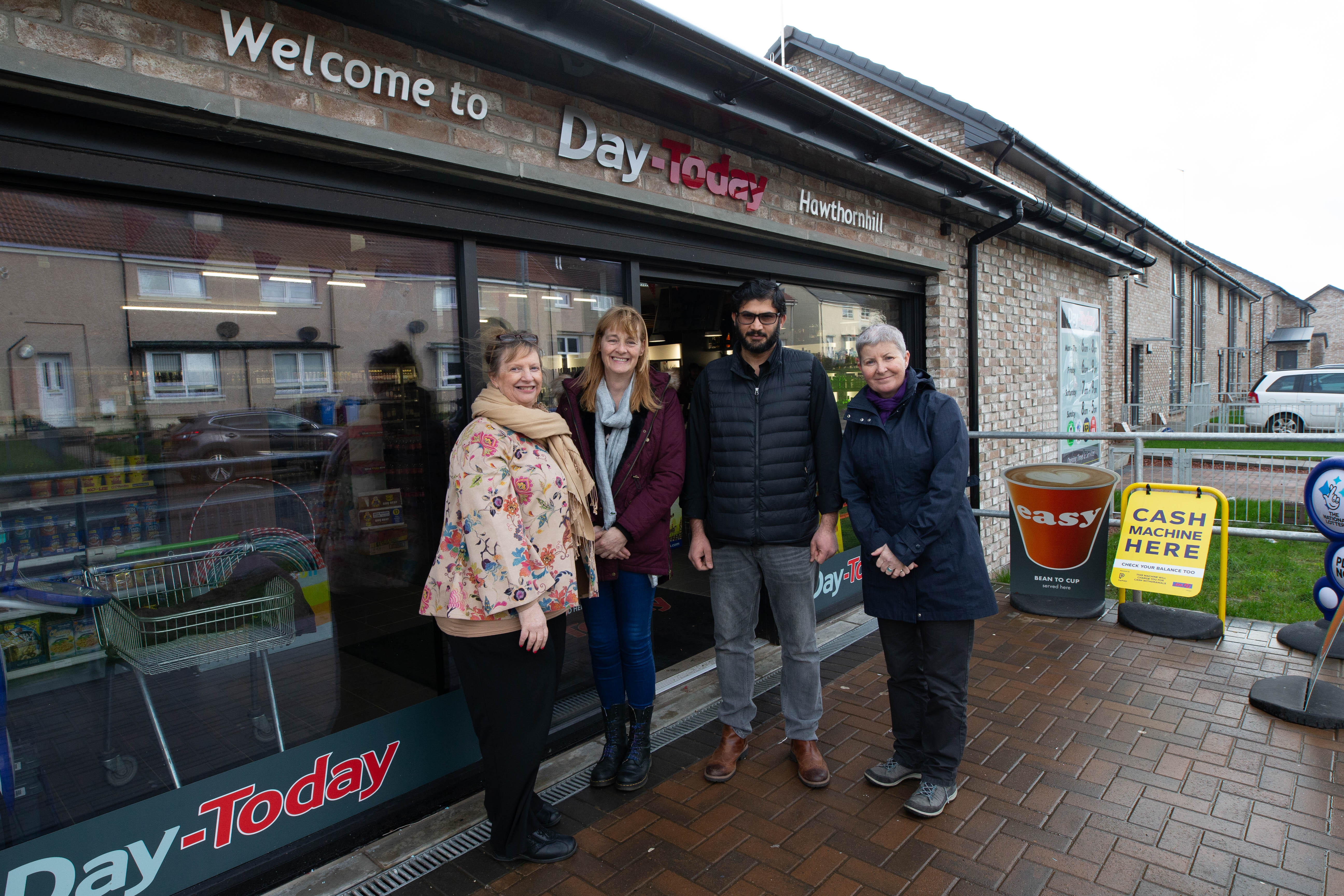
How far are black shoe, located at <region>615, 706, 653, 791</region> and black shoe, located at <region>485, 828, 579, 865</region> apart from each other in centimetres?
45

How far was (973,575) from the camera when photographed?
2842 mm

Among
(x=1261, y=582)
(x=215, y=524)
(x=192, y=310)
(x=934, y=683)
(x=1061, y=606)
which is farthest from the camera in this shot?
(x=1261, y=582)

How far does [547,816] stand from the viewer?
280cm

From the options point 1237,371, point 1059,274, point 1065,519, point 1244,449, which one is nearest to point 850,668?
point 1065,519

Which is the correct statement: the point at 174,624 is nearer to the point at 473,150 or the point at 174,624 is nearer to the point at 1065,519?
the point at 473,150

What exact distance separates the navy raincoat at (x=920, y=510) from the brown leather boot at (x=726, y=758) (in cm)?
86

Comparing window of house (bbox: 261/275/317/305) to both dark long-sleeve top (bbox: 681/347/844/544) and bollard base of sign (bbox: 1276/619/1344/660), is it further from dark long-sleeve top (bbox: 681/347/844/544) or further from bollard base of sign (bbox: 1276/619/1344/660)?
bollard base of sign (bbox: 1276/619/1344/660)

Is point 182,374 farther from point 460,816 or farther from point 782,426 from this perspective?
point 782,426

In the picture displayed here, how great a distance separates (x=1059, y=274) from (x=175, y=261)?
8850 millimetres

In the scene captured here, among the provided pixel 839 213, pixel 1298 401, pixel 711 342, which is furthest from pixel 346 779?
pixel 1298 401

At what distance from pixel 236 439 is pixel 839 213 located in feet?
13.3

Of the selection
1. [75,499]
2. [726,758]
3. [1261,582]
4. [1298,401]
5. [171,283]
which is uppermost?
[171,283]

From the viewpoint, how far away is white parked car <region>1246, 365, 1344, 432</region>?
16.2 meters

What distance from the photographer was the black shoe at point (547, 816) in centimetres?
277
